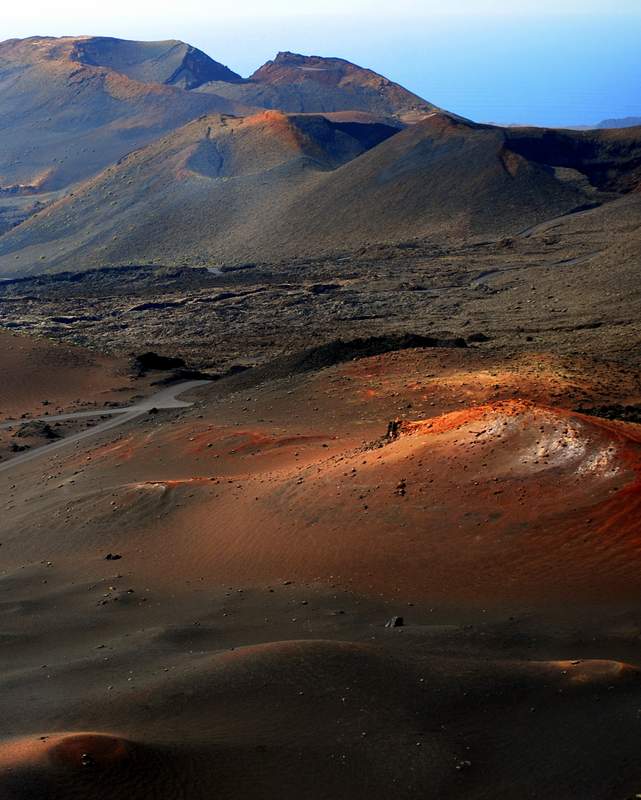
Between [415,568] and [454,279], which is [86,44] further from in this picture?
[415,568]

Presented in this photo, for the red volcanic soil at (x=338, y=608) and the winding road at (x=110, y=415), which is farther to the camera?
the winding road at (x=110, y=415)

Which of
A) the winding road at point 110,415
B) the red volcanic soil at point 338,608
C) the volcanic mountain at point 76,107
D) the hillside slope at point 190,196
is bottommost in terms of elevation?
the winding road at point 110,415

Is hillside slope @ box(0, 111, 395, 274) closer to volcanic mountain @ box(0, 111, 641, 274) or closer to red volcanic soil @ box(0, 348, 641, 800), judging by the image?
volcanic mountain @ box(0, 111, 641, 274)

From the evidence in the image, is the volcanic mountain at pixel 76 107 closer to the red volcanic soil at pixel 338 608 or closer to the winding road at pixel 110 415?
the winding road at pixel 110 415

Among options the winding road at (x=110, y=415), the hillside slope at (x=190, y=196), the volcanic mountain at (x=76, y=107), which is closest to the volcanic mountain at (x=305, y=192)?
the hillside slope at (x=190, y=196)

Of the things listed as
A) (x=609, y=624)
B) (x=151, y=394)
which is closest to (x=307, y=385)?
(x=151, y=394)

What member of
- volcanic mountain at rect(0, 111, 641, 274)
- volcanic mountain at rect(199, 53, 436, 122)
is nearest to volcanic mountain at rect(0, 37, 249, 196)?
volcanic mountain at rect(199, 53, 436, 122)
